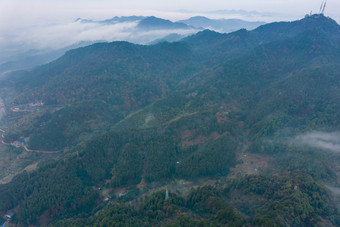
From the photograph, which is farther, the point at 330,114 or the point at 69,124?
the point at 69,124

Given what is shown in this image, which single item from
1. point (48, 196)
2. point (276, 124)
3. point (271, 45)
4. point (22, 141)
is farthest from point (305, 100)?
point (22, 141)

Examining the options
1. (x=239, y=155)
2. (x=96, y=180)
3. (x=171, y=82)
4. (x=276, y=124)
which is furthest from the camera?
(x=171, y=82)

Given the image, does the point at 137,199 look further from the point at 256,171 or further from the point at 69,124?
the point at 69,124

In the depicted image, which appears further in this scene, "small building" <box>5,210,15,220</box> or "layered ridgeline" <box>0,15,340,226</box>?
"small building" <box>5,210,15,220</box>

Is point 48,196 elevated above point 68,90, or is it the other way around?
point 68,90

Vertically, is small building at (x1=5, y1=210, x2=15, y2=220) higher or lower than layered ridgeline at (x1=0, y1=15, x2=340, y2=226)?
lower

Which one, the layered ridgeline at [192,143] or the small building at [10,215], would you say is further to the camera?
the small building at [10,215]

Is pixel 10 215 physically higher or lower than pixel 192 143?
lower

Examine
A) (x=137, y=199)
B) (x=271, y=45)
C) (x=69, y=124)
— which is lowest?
(x=137, y=199)
